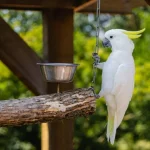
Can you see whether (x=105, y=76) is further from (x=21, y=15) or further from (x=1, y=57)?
(x=21, y=15)

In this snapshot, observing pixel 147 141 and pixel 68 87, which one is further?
pixel 147 141

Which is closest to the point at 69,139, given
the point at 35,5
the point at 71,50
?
the point at 71,50

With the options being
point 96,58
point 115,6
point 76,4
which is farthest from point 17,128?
point 96,58

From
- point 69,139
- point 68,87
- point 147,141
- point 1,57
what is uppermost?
point 1,57

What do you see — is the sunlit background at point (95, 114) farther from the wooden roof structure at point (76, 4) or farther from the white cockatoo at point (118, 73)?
the white cockatoo at point (118, 73)

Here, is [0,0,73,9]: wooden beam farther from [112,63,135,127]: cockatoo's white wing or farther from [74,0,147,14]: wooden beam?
[112,63,135,127]: cockatoo's white wing

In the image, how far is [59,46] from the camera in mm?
2762

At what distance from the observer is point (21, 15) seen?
21.2ft

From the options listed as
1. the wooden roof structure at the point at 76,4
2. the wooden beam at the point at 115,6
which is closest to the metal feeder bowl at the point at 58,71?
the wooden roof structure at the point at 76,4

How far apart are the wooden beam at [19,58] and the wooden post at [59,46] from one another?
94mm

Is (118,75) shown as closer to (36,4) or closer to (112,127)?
(112,127)

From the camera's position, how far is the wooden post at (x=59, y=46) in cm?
276

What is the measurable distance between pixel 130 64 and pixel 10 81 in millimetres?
3275

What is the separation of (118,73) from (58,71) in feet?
0.64
